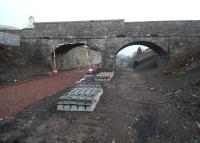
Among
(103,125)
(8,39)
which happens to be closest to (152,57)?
(8,39)

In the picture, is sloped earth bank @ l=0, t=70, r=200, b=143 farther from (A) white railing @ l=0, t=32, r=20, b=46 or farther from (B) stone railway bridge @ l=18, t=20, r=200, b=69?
(B) stone railway bridge @ l=18, t=20, r=200, b=69

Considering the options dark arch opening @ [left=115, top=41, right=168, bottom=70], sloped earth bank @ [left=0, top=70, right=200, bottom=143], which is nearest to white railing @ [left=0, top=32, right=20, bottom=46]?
dark arch opening @ [left=115, top=41, right=168, bottom=70]

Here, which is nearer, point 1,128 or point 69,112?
point 1,128

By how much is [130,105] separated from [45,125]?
415 centimetres

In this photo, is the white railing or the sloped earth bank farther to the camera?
the white railing

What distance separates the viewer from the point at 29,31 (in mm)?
23719

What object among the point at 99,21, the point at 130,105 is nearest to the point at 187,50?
the point at 99,21

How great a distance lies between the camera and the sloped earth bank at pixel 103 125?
5.80 m

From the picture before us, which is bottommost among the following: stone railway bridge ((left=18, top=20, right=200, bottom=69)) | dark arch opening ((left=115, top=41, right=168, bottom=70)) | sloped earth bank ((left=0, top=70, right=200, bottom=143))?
sloped earth bank ((left=0, top=70, right=200, bottom=143))

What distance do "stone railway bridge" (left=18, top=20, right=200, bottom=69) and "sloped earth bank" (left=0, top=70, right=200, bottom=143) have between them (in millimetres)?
13954

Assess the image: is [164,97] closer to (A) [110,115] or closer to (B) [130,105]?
(B) [130,105]

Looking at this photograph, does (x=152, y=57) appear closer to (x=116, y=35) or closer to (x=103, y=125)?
(x=116, y=35)

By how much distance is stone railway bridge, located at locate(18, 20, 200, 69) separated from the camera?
71.5 ft

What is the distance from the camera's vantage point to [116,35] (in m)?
22.4
